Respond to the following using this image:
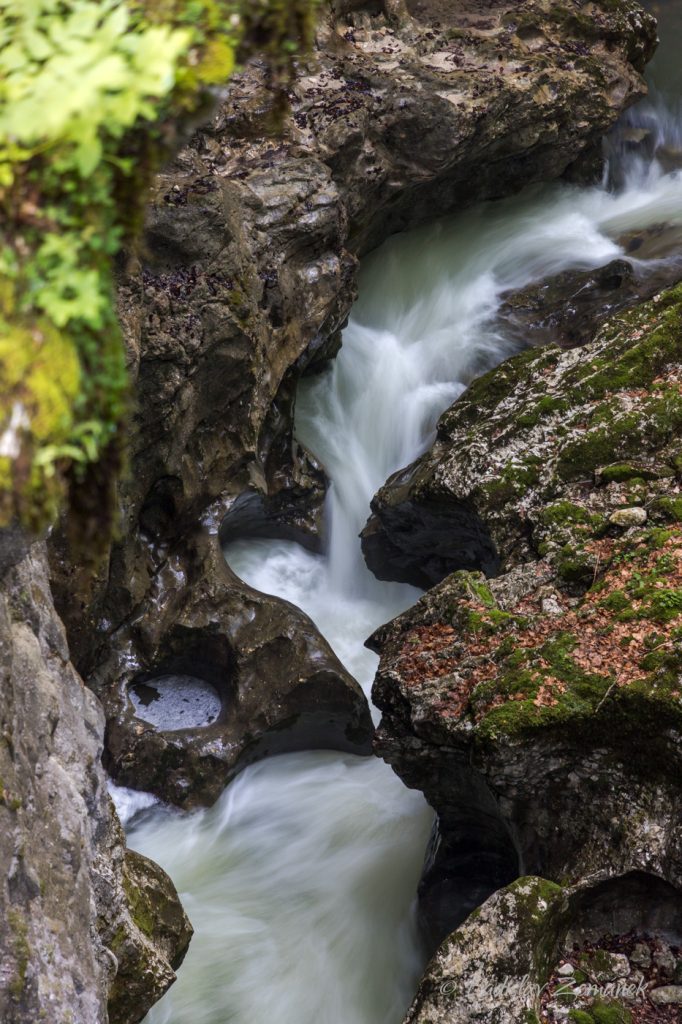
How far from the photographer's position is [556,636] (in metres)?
6.52

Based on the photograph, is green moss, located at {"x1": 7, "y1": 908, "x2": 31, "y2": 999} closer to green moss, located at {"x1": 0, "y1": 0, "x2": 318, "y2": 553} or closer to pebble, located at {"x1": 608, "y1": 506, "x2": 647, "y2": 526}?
green moss, located at {"x1": 0, "y1": 0, "x2": 318, "y2": 553}

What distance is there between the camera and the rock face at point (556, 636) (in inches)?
230

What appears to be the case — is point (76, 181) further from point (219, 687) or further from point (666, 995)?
point (219, 687)

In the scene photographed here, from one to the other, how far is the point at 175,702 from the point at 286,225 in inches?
200

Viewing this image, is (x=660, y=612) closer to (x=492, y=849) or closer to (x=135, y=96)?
(x=492, y=849)

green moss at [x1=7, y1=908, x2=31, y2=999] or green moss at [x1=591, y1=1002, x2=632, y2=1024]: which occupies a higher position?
green moss at [x1=7, y1=908, x2=31, y2=999]

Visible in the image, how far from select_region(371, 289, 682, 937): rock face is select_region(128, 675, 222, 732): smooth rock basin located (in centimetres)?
234

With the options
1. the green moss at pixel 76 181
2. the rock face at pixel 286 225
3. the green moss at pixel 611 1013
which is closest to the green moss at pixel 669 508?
the rock face at pixel 286 225

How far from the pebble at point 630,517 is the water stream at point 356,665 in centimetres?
328

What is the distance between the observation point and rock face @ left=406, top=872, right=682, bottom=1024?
206 inches

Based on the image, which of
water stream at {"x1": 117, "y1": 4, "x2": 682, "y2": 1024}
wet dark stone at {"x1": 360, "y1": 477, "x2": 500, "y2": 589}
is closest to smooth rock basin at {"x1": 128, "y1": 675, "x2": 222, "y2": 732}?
water stream at {"x1": 117, "y1": 4, "x2": 682, "y2": 1024}

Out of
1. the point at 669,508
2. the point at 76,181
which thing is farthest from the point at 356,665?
the point at 76,181

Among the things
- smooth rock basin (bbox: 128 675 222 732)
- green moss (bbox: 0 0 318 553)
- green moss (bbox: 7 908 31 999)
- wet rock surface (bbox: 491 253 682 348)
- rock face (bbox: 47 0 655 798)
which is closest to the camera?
green moss (bbox: 0 0 318 553)

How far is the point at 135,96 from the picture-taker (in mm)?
2555
